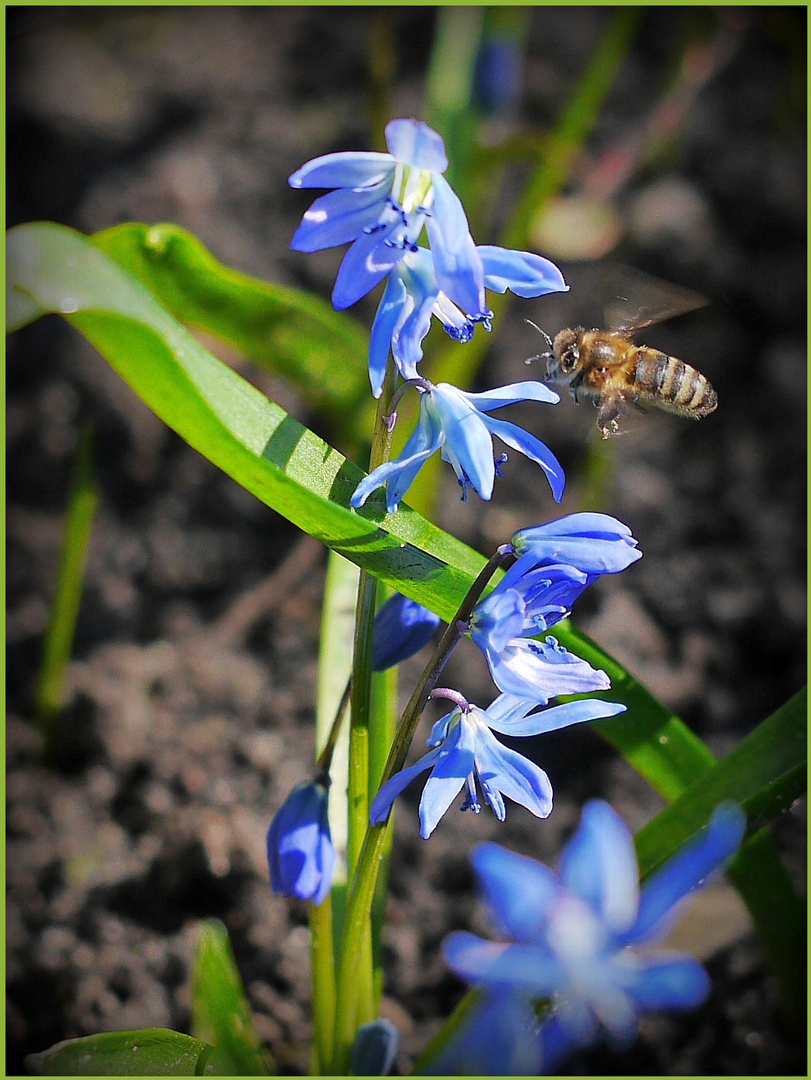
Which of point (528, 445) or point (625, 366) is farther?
point (625, 366)

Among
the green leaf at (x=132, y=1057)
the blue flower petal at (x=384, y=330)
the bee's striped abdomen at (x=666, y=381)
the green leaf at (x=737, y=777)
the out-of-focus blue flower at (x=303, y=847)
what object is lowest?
the green leaf at (x=132, y=1057)

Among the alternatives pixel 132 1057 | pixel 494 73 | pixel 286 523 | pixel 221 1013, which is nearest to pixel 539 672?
pixel 221 1013

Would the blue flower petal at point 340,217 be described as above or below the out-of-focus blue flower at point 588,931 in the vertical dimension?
above

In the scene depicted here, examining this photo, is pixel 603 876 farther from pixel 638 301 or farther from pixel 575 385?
pixel 638 301

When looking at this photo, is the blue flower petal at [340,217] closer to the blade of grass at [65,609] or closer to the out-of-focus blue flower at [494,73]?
the blade of grass at [65,609]

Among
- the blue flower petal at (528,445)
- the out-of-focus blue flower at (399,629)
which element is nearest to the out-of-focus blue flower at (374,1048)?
the out-of-focus blue flower at (399,629)

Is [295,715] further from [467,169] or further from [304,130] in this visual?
[304,130]

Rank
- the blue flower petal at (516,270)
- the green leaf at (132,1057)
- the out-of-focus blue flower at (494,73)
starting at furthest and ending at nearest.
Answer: the out-of-focus blue flower at (494,73)
the green leaf at (132,1057)
the blue flower petal at (516,270)
